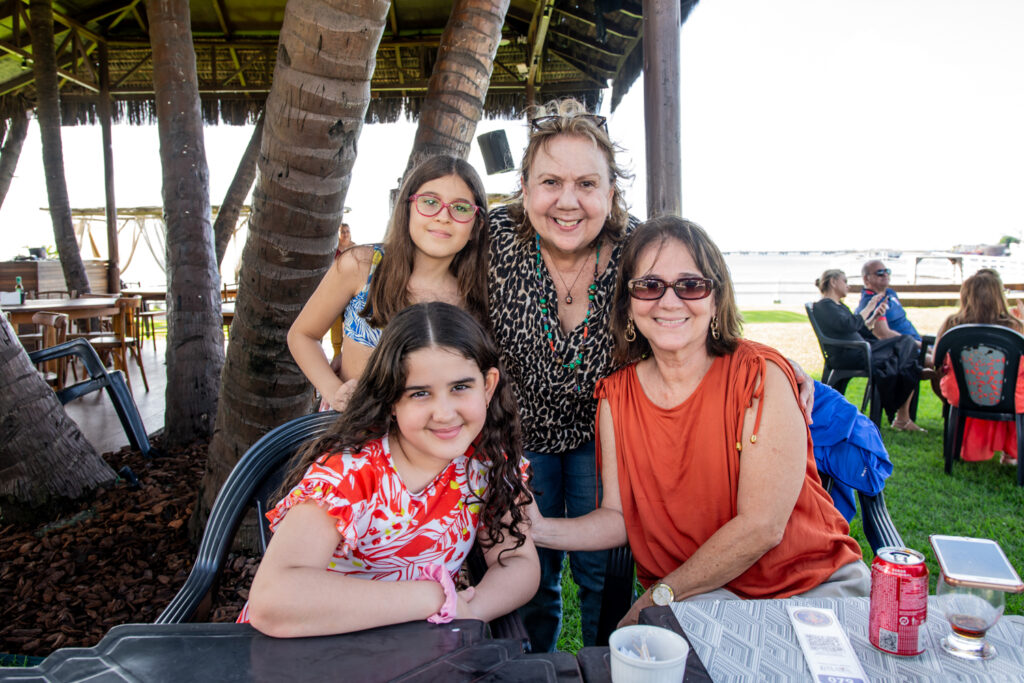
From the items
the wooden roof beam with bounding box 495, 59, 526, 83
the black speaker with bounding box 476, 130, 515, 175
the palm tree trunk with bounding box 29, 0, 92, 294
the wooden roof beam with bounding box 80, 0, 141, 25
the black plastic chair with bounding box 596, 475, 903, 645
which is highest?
the wooden roof beam with bounding box 80, 0, 141, 25

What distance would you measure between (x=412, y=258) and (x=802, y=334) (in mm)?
12450

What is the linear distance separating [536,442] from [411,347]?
869 millimetres

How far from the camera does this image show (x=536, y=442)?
2424 mm

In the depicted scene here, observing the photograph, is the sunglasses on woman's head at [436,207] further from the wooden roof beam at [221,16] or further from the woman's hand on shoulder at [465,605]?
the wooden roof beam at [221,16]

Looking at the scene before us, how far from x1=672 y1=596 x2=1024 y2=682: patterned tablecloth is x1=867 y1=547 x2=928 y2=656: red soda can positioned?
2cm

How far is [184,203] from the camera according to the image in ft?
14.1

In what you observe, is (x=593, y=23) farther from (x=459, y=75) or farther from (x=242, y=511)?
(x=242, y=511)

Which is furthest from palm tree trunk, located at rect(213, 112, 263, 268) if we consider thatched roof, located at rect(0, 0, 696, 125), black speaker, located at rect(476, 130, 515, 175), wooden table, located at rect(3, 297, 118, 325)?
thatched roof, located at rect(0, 0, 696, 125)

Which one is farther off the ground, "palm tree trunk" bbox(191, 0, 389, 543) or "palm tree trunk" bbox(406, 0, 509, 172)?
"palm tree trunk" bbox(406, 0, 509, 172)

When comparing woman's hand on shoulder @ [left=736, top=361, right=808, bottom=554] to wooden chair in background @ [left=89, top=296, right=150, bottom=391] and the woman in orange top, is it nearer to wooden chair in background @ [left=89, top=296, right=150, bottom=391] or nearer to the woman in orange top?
the woman in orange top

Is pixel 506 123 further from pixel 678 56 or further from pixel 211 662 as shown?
pixel 211 662

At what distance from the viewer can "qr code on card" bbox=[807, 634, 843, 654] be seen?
1.21m

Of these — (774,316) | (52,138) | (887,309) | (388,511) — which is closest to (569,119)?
(388,511)

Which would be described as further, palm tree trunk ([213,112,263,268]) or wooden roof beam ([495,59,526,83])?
wooden roof beam ([495,59,526,83])
